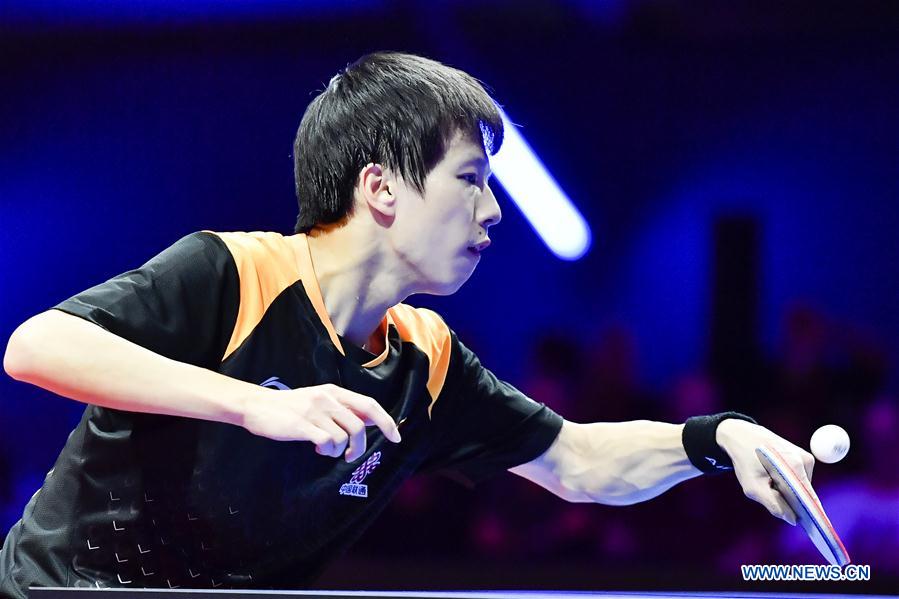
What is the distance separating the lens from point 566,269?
111 inches

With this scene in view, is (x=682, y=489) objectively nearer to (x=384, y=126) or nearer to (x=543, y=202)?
(x=543, y=202)

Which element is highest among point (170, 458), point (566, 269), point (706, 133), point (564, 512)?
point (706, 133)

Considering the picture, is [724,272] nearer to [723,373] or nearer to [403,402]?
[723,373]

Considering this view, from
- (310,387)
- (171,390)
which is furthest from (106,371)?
(310,387)

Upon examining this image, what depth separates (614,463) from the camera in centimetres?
161

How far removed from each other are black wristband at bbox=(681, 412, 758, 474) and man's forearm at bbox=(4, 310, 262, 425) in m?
0.75

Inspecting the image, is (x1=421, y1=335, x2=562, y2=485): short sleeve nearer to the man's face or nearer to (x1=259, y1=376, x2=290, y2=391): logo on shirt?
the man's face

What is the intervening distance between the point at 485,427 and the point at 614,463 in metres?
0.22

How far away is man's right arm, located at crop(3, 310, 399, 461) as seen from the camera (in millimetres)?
956

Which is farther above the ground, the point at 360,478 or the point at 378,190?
the point at 378,190

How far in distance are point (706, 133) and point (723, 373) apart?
697 mm

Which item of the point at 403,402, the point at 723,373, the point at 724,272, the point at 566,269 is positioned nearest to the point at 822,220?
the point at 724,272

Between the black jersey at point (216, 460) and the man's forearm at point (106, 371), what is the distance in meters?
0.04

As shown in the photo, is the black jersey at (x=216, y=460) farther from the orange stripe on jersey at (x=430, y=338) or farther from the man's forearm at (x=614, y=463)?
the man's forearm at (x=614, y=463)
